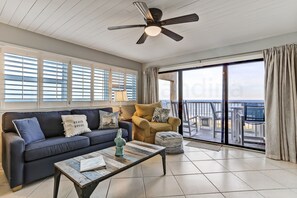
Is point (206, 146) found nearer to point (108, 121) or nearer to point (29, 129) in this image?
point (108, 121)

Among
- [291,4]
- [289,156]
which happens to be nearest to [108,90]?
[291,4]

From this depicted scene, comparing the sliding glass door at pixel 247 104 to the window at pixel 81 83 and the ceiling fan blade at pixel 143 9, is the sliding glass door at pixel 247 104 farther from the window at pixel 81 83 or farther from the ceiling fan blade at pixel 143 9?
the window at pixel 81 83

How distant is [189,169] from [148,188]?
826 millimetres

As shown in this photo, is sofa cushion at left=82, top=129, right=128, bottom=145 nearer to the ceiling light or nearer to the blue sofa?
the blue sofa

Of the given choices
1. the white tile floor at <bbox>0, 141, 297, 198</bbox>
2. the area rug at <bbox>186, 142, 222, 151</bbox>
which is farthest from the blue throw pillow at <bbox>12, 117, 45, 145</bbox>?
the area rug at <bbox>186, 142, 222, 151</bbox>

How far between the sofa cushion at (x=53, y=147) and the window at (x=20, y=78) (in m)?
1.00

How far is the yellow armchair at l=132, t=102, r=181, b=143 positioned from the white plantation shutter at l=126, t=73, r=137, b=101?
0.67 metres

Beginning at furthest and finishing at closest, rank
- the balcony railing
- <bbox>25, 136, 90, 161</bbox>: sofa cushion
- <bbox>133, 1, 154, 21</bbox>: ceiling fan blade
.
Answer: the balcony railing
<bbox>25, 136, 90, 161</bbox>: sofa cushion
<bbox>133, 1, 154, 21</bbox>: ceiling fan blade

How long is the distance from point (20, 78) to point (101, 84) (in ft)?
5.27

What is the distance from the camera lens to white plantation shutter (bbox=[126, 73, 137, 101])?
4582 millimetres

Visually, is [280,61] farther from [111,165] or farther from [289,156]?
[111,165]

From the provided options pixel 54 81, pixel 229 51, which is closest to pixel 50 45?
pixel 54 81

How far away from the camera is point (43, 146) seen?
6.82ft

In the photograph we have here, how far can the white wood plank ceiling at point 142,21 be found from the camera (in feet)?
6.45
